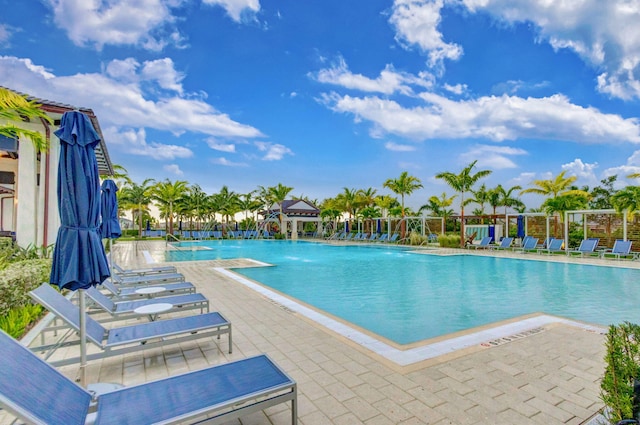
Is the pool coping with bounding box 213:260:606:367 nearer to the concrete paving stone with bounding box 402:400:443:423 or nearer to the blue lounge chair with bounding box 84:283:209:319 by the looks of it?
the concrete paving stone with bounding box 402:400:443:423

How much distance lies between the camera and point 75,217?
10.1 feet

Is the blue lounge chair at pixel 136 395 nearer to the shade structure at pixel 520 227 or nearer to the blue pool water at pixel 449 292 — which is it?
the blue pool water at pixel 449 292

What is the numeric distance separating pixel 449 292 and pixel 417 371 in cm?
573

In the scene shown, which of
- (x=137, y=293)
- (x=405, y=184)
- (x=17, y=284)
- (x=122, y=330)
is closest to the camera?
(x=122, y=330)

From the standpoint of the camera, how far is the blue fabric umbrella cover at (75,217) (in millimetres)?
3021

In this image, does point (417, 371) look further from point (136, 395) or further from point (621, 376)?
point (136, 395)

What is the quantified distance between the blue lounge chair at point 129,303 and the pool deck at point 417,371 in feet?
2.31

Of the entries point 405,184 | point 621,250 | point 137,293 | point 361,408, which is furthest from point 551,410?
point 405,184

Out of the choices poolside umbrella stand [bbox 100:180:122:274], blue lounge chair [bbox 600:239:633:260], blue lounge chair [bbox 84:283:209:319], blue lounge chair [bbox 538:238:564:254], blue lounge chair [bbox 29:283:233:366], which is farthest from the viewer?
blue lounge chair [bbox 538:238:564:254]

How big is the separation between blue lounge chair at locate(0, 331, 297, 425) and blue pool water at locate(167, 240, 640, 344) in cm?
318

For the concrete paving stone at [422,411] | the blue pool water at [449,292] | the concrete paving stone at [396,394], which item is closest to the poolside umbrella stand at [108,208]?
the blue pool water at [449,292]

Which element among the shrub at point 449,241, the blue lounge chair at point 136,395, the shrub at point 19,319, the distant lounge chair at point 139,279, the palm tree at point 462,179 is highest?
the palm tree at point 462,179

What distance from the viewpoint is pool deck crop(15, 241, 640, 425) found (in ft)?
9.15

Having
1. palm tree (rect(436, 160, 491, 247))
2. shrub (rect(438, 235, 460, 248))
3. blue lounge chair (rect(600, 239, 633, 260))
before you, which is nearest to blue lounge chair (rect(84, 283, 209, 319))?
blue lounge chair (rect(600, 239, 633, 260))
